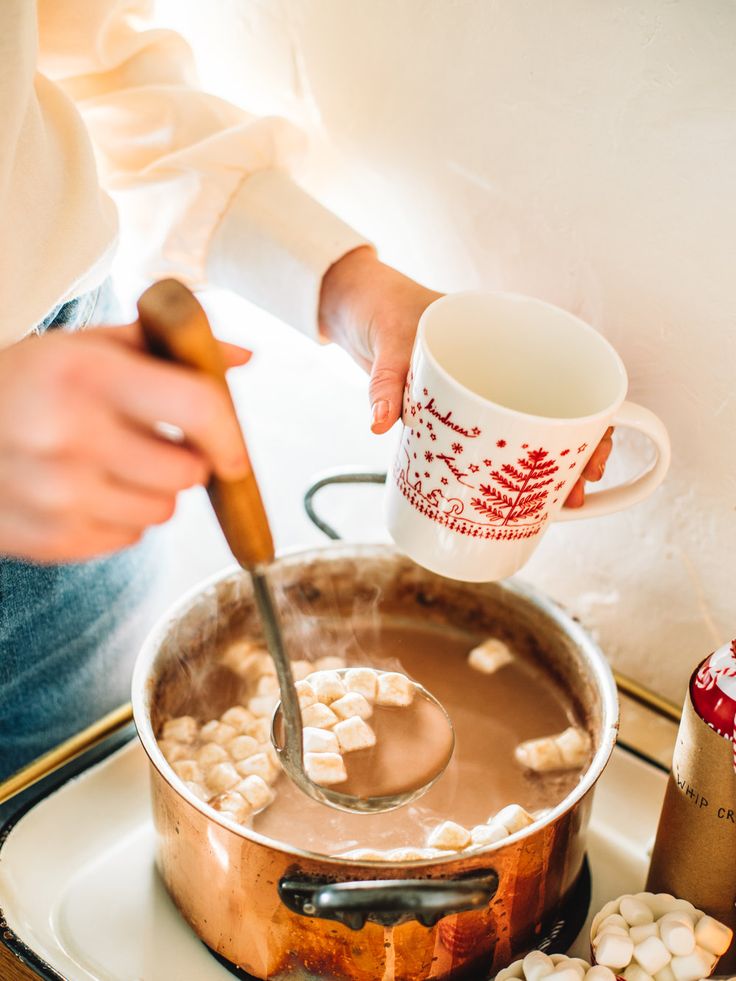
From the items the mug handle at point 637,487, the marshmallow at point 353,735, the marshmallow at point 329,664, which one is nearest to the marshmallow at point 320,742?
the marshmallow at point 353,735

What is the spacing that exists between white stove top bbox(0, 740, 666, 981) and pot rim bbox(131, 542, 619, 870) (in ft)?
0.40

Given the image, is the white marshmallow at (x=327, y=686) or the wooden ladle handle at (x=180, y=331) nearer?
the wooden ladle handle at (x=180, y=331)

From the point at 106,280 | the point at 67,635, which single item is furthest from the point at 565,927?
the point at 106,280

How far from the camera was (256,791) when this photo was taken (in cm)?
64

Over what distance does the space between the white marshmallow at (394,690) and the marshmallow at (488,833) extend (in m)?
0.10

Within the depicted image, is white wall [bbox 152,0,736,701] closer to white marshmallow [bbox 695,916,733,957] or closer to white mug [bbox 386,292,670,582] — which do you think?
white mug [bbox 386,292,670,582]

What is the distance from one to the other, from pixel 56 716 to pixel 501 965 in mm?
410

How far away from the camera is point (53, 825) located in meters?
0.72

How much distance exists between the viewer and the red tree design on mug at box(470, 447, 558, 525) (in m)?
0.54

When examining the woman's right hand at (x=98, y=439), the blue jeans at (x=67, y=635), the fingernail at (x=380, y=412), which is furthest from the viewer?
the blue jeans at (x=67, y=635)

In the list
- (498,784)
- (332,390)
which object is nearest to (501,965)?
(498,784)

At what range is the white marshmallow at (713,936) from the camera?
56cm

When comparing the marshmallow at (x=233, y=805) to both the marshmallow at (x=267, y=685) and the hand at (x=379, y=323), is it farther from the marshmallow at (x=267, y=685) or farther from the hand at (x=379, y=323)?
the hand at (x=379, y=323)

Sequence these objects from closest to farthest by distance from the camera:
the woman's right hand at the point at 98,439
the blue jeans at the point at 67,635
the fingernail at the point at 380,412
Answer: the woman's right hand at the point at 98,439, the fingernail at the point at 380,412, the blue jeans at the point at 67,635
